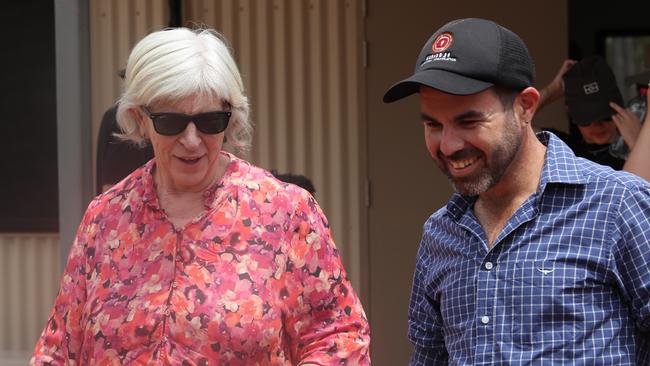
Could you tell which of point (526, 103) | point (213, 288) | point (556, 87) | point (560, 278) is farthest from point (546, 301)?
point (556, 87)

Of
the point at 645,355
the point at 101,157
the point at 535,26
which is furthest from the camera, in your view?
the point at 535,26

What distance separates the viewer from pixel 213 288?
2.45 metres

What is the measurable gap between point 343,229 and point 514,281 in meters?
3.28

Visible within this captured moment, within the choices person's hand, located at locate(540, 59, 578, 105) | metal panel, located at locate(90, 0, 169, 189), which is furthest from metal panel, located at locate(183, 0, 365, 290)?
person's hand, located at locate(540, 59, 578, 105)

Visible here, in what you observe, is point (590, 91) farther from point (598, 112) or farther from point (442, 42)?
point (442, 42)

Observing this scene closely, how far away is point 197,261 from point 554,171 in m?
0.84

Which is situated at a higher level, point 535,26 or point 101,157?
point 535,26

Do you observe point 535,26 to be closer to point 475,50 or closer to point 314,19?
point 314,19

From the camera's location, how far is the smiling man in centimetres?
202

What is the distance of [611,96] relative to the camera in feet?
13.7

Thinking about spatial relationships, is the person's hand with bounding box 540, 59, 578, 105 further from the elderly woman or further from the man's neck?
the man's neck

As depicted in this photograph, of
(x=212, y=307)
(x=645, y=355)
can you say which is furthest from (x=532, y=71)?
(x=212, y=307)

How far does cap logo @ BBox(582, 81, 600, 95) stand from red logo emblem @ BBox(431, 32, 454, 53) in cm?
216

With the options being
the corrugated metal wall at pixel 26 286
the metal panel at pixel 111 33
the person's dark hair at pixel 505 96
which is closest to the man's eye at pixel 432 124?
the person's dark hair at pixel 505 96
